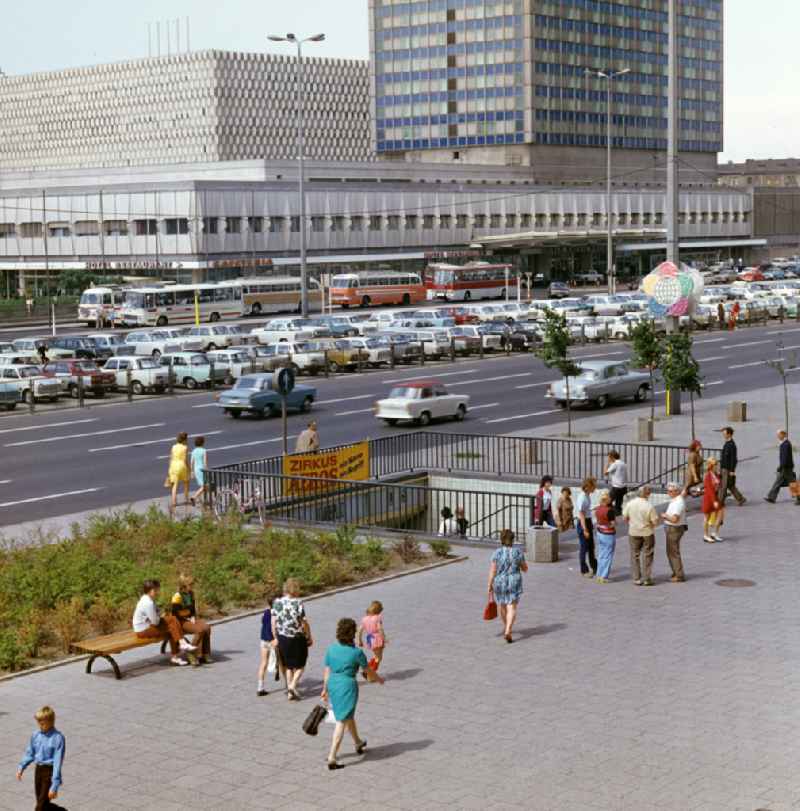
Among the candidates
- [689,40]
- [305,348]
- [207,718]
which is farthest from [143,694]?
[689,40]

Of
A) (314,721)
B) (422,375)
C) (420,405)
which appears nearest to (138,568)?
(314,721)

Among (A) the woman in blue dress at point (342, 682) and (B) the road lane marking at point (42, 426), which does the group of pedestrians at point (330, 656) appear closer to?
(A) the woman in blue dress at point (342, 682)

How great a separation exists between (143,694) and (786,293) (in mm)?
88183

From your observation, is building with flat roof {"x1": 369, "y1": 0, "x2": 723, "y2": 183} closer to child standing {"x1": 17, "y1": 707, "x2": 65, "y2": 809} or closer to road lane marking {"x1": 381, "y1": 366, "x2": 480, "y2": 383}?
road lane marking {"x1": 381, "y1": 366, "x2": 480, "y2": 383}

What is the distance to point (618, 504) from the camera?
27.4 meters

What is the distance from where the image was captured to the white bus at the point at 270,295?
9412 cm

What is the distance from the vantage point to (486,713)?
15.2 metres

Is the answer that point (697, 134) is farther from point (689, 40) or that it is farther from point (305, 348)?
point (305, 348)

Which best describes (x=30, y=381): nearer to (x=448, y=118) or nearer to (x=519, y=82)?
(x=519, y=82)

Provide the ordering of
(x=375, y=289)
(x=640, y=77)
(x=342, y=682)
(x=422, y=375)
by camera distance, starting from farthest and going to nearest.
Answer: (x=640, y=77) → (x=375, y=289) → (x=422, y=375) → (x=342, y=682)

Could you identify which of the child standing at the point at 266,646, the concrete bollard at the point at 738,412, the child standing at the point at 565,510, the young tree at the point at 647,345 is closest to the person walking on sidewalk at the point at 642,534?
the child standing at the point at 565,510

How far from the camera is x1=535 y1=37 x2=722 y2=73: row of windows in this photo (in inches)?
6555

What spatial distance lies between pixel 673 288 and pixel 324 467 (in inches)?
590

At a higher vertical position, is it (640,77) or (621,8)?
(621,8)
